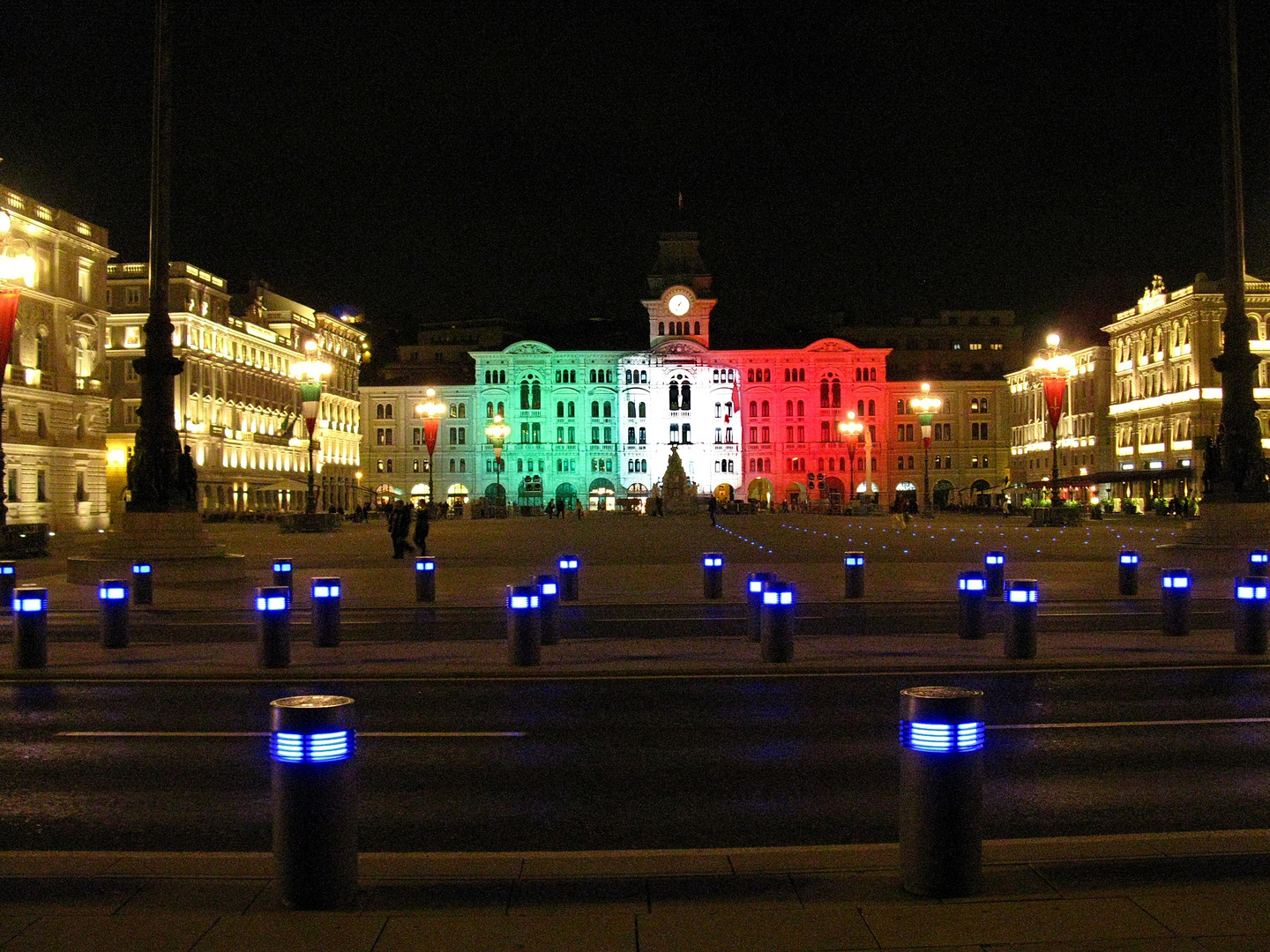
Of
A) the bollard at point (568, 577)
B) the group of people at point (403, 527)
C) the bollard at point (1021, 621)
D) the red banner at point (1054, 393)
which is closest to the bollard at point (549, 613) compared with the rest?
the bollard at point (568, 577)

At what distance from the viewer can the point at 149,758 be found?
8.77m

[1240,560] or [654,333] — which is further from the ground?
[654,333]

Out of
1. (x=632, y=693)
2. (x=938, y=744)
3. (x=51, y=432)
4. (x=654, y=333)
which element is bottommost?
(x=632, y=693)

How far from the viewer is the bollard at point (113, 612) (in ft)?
47.9

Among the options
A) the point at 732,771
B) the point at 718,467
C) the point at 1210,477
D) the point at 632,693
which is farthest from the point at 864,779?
the point at 718,467

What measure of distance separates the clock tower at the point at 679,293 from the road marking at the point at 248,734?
10083 cm

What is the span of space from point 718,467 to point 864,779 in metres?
104

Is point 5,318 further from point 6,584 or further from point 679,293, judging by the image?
point 679,293

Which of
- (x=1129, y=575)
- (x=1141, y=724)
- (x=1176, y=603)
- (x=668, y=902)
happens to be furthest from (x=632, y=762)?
A: (x=1129, y=575)

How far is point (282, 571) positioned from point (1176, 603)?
12.8 metres

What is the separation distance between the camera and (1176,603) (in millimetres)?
15289

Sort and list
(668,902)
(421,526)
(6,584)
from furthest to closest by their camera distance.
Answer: (421,526), (6,584), (668,902)

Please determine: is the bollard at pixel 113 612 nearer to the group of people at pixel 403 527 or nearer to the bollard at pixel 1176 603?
the bollard at pixel 1176 603

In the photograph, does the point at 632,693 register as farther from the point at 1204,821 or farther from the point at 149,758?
the point at 1204,821
